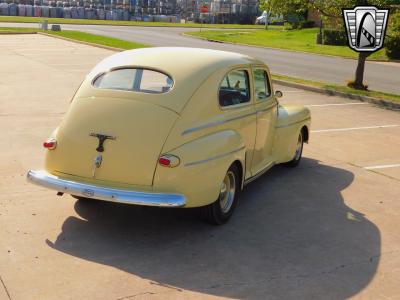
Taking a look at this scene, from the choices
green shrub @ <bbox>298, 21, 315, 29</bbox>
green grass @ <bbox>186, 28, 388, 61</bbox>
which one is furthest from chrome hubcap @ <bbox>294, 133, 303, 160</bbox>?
green shrub @ <bbox>298, 21, 315, 29</bbox>

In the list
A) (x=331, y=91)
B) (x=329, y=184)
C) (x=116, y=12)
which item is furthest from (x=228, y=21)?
(x=329, y=184)

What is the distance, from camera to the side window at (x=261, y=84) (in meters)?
7.08

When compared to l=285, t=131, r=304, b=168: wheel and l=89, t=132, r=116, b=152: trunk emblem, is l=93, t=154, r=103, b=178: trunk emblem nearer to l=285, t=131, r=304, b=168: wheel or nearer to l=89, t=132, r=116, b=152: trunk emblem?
l=89, t=132, r=116, b=152: trunk emblem

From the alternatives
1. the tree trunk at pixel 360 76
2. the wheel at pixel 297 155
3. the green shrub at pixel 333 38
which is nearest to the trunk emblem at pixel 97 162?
the wheel at pixel 297 155

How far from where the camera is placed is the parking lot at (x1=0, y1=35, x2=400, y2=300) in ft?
15.3

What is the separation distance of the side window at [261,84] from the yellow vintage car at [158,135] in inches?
17.8

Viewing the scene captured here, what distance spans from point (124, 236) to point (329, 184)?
322 cm

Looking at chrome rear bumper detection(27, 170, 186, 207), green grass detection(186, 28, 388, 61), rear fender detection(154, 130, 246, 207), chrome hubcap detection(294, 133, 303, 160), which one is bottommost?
green grass detection(186, 28, 388, 61)

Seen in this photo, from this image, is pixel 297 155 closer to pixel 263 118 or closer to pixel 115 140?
pixel 263 118

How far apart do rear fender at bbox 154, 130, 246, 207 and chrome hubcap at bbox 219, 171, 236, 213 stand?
29 centimetres

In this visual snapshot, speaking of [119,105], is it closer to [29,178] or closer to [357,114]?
[29,178]

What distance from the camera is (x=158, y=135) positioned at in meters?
5.46

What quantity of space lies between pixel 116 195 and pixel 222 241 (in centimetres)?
111

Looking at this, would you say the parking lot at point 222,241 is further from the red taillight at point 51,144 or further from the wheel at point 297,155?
the red taillight at point 51,144
